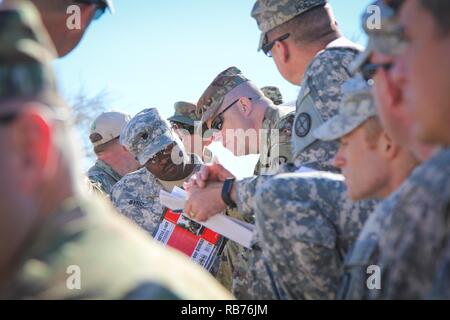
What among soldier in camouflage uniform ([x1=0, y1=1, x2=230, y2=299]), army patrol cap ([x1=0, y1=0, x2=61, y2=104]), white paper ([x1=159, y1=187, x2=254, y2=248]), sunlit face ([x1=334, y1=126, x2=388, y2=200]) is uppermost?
army patrol cap ([x1=0, y1=0, x2=61, y2=104])

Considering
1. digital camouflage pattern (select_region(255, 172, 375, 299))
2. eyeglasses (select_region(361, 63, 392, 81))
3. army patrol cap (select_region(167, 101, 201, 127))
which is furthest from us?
army patrol cap (select_region(167, 101, 201, 127))

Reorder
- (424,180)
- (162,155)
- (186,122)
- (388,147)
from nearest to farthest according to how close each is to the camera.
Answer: (424,180), (388,147), (162,155), (186,122)

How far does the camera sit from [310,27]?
15.8 feet

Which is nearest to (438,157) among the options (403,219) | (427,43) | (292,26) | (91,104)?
(403,219)

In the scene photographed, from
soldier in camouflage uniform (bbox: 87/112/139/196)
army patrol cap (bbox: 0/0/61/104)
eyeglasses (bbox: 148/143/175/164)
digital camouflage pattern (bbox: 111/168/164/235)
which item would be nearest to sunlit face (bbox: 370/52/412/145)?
army patrol cap (bbox: 0/0/61/104)

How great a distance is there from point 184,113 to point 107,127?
105 centimetres

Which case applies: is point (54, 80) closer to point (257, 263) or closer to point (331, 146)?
point (257, 263)

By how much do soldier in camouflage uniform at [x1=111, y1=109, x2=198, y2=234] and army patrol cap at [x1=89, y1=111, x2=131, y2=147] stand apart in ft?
5.16

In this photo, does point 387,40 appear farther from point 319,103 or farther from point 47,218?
point 319,103

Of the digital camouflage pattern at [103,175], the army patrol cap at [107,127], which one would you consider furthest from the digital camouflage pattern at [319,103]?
the army patrol cap at [107,127]

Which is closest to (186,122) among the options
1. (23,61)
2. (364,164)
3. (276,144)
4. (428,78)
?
(276,144)

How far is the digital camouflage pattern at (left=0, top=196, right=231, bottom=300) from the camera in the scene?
1789 mm

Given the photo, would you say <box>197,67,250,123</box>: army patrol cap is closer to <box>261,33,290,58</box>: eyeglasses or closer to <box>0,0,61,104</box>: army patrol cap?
<box>261,33,290,58</box>: eyeglasses
